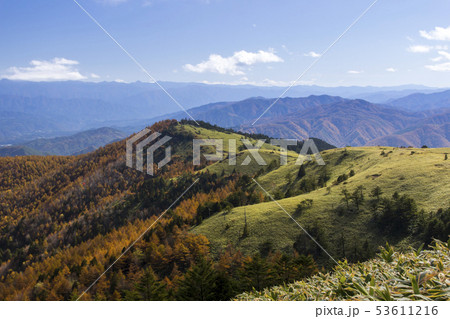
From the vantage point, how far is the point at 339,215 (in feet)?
261

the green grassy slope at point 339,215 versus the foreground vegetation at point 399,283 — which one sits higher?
the foreground vegetation at point 399,283

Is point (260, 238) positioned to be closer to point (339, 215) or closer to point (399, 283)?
point (339, 215)

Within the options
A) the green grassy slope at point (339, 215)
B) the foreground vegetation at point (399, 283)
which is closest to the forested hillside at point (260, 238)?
the green grassy slope at point (339, 215)

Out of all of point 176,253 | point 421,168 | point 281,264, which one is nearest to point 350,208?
point 421,168

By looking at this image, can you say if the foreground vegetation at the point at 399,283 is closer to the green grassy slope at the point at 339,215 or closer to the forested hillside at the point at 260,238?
the forested hillside at the point at 260,238

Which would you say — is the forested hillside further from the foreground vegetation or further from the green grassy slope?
the foreground vegetation

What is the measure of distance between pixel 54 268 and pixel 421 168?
6364 inches

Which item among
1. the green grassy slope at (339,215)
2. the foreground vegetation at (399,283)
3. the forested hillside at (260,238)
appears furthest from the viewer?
the green grassy slope at (339,215)

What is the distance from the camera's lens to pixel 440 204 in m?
65.8

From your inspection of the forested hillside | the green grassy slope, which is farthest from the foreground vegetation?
the green grassy slope

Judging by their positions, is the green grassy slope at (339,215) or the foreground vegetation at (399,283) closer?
the foreground vegetation at (399,283)

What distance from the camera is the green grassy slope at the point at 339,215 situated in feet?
230

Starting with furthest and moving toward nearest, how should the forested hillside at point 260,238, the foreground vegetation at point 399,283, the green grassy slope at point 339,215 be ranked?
1. the green grassy slope at point 339,215
2. the forested hillside at point 260,238
3. the foreground vegetation at point 399,283
